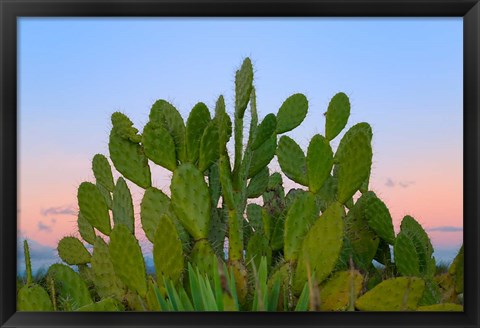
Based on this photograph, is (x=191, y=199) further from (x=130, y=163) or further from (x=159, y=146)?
(x=130, y=163)

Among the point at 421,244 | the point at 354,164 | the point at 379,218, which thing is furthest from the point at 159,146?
the point at 421,244

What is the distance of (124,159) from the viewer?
2795 millimetres

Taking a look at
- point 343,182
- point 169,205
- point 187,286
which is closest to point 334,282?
point 343,182

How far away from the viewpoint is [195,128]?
2.52m

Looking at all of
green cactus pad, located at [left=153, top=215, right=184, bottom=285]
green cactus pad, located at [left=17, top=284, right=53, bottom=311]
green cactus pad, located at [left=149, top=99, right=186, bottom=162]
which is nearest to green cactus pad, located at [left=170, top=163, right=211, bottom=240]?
green cactus pad, located at [left=153, top=215, right=184, bottom=285]

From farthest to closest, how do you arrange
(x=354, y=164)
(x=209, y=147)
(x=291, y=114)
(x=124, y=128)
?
(x=291, y=114)
(x=124, y=128)
(x=354, y=164)
(x=209, y=147)

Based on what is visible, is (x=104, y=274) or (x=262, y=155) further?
(x=104, y=274)

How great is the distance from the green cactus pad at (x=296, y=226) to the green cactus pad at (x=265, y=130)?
258mm

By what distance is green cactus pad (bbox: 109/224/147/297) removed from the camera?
96.0 inches

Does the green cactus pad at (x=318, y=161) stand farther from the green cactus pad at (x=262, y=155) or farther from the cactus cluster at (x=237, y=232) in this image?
the green cactus pad at (x=262, y=155)

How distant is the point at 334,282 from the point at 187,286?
1.77 ft

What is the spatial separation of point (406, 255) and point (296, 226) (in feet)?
1.86

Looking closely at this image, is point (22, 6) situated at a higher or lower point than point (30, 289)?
higher
